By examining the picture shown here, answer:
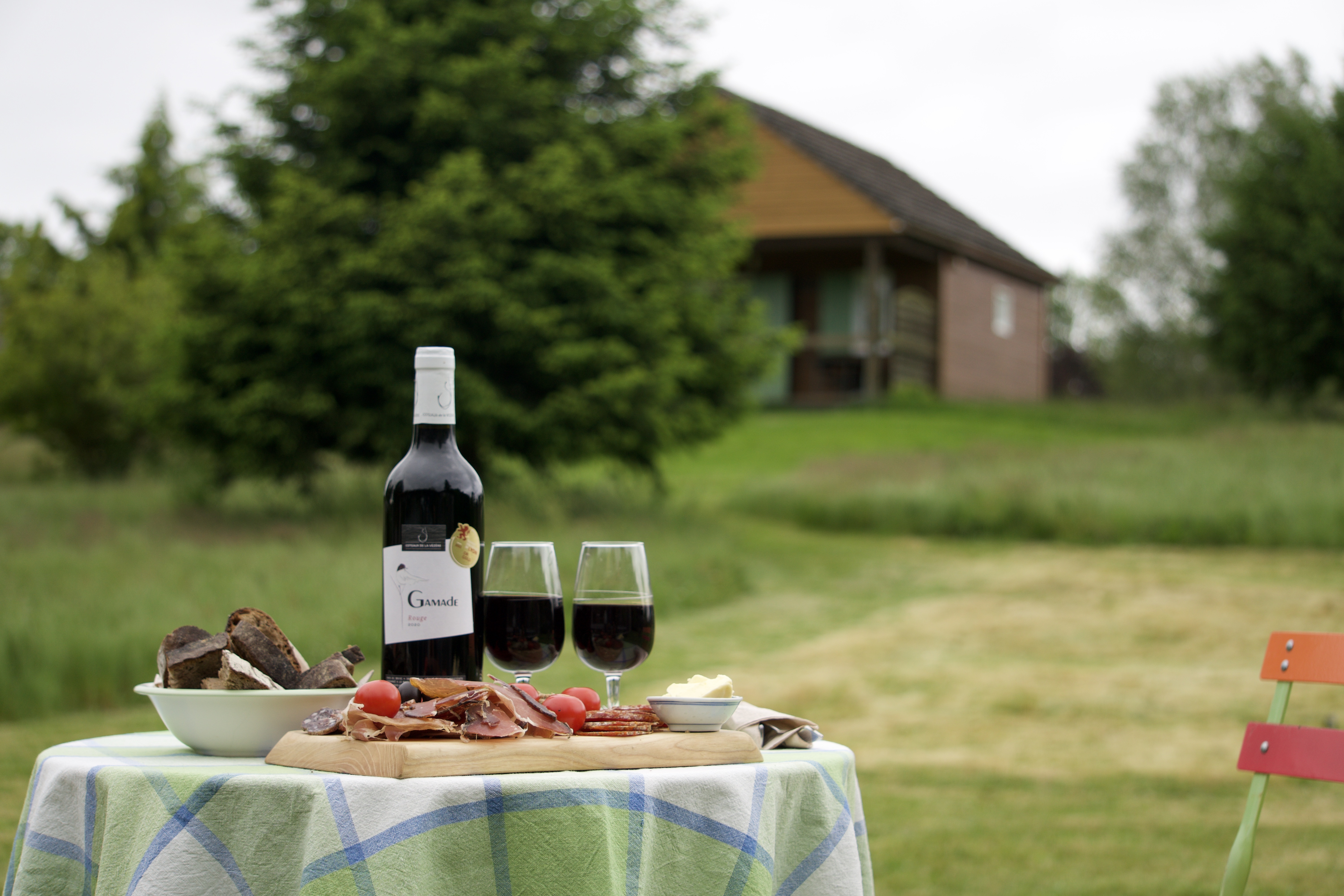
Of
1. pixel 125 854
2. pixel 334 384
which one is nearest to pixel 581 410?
pixel 334 384

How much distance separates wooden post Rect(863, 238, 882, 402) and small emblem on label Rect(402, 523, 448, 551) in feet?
75.0

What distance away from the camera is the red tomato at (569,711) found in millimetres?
1783

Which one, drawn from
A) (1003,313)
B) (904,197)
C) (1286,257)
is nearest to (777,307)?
(904,197)

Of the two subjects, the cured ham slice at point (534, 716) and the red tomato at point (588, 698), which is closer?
the cured ham slice at point (534, 716)

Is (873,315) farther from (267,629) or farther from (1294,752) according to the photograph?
(267,629)

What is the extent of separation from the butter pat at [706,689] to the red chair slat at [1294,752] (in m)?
1.36

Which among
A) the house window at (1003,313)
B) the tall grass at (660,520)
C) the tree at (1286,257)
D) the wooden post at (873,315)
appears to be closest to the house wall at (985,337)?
the house window at (1003,313)

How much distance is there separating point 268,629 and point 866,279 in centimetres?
2500

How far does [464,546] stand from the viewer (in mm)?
1835

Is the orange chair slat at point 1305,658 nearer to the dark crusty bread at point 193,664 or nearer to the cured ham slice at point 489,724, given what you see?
the cured ham slice at point 489,724

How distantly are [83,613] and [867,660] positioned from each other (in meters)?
5.37

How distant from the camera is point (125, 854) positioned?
1.60 m

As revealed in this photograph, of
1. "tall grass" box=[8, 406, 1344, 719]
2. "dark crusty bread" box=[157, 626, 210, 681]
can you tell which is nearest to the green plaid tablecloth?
"dark crusty bread" box=[157, 626, 210, 681]

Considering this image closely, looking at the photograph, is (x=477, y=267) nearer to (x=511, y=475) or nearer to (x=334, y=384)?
(x=334, y=384)
